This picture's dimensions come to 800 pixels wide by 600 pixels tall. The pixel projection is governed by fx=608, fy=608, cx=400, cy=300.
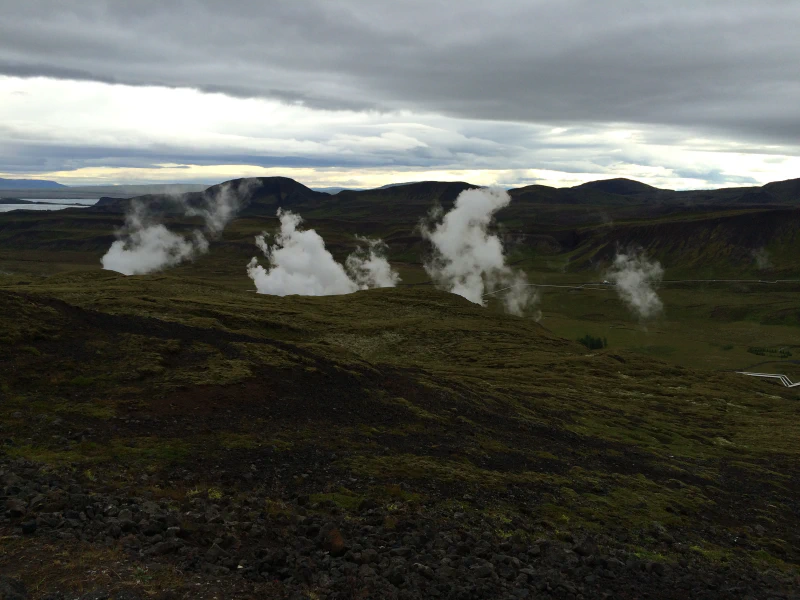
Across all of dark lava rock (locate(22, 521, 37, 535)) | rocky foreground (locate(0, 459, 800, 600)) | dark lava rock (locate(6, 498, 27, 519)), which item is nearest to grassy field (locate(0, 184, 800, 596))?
rocky foreground (locate(0, 459, 800, 600))

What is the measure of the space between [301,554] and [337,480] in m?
8.44

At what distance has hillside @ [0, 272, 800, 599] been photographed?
1839cm

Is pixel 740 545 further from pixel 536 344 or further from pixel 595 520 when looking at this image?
pixel 536 344

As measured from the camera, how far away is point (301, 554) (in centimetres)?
1955

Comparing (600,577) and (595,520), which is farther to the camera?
(595,520)

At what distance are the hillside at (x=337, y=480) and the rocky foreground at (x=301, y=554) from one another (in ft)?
0.28

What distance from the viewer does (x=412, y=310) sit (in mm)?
137875

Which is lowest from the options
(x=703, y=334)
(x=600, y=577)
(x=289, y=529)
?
(x=703, y=334)

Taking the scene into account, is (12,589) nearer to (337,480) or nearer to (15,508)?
(15,508)

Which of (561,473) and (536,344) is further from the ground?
(561,473)

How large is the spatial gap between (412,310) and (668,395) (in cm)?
6322

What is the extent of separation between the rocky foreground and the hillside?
0.28ft

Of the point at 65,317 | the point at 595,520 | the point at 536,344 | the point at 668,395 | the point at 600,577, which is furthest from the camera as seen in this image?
the point at 536,344

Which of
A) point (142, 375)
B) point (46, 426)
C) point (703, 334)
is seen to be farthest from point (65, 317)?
point (703, 334)
